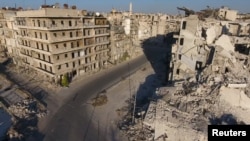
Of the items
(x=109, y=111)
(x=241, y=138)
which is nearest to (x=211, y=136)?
(x=241, y=138)

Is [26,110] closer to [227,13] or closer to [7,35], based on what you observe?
[7,35]

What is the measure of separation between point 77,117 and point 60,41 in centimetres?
1812

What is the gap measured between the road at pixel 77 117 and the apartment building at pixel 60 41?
5.46 m

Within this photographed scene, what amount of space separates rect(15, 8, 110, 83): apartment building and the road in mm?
5461

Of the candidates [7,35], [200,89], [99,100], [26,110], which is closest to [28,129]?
[26,110]

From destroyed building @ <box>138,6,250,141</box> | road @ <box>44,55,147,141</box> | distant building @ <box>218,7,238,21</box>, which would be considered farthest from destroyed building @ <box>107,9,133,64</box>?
distant building @ <box>218,7,238,21</box>

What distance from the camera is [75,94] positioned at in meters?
39.1

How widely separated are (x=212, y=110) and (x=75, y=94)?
2570cm

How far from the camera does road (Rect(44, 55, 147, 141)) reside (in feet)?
86.8

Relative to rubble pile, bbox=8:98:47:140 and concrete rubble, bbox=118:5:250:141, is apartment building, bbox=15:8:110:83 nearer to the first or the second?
rubble pile, bbox=8:98:47:140

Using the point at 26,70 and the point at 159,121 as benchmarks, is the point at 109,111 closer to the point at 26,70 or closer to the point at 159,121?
the point at 159,121

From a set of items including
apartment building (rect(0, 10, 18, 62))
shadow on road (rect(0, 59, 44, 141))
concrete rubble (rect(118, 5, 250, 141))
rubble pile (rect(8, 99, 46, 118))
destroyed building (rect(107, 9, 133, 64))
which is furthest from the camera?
destroyed building (rect(107, 9, 133, 64))

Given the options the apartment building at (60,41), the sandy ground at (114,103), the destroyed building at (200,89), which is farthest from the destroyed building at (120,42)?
the destroyed building at (200,89)

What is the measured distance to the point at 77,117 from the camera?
31.0 metres
